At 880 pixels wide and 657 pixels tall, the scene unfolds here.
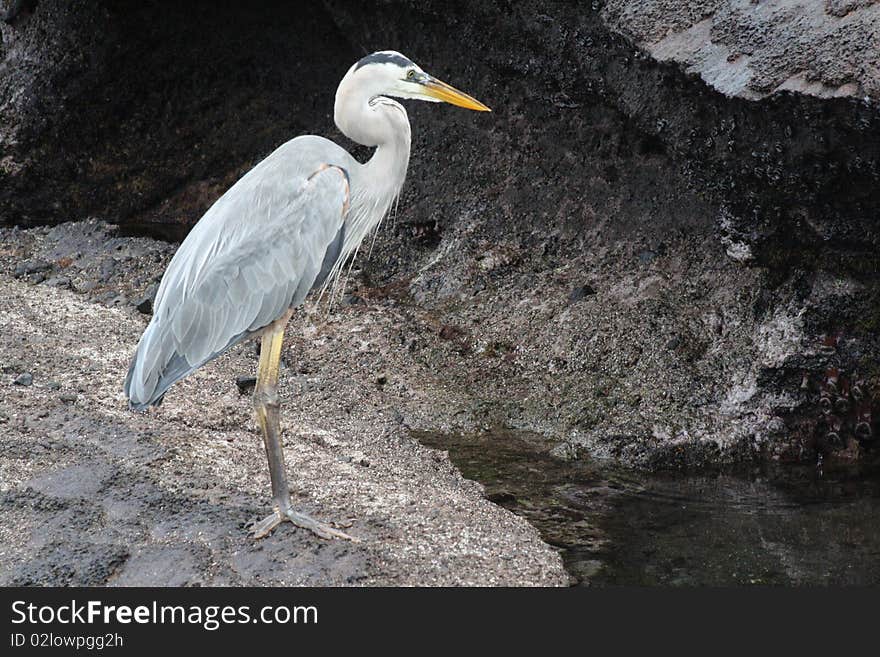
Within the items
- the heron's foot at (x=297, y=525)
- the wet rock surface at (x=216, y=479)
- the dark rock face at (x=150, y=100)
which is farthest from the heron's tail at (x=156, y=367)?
the dark rock face at (x=150, y=100)

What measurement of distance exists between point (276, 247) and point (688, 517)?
1866 mm

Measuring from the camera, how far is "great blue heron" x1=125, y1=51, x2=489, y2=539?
154 inches

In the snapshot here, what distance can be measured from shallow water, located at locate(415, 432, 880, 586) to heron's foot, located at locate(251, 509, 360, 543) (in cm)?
82

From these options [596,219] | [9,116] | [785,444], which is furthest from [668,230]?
[9,116]

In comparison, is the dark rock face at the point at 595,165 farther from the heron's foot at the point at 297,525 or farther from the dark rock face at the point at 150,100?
the heron's foot at the point at 297,525

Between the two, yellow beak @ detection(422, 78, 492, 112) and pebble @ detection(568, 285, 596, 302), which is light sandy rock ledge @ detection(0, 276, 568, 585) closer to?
pebble @ detection(568, 285, 596, 302)

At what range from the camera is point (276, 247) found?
3.99 m

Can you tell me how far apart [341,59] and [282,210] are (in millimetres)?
3526

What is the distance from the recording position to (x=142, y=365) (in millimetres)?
3885

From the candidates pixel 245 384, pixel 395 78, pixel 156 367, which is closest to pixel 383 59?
pixel 395 78

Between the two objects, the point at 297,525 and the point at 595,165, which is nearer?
the point at 297,525

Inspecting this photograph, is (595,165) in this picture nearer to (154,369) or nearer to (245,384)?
(245,384)

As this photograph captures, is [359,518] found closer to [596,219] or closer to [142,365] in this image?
[142,365]

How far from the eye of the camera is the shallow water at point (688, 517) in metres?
3.88
